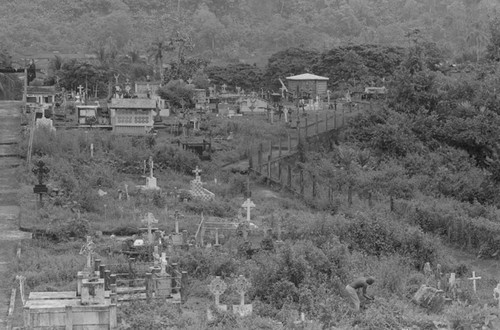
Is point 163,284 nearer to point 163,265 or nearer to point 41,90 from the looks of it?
point 163,265

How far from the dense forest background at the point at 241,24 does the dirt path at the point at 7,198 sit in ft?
134

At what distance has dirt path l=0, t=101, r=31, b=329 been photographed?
72.9 ft

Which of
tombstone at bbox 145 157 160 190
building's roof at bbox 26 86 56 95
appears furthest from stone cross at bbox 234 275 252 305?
building's roof at bbox 26 86 56 95

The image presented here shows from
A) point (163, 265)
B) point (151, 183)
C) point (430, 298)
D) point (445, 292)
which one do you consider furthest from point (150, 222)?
point (430, 298)

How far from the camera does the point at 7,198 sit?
3138 centimetres

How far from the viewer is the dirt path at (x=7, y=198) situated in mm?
22214

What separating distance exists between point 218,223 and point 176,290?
761 cm

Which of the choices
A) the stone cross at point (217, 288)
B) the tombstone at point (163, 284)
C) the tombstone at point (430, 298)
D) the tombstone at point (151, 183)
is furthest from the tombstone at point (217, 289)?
the tombstone at point (151, 183)

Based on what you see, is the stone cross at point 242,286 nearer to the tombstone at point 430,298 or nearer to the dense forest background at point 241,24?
the tombstone at point 430,298

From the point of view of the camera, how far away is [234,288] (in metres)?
20.9

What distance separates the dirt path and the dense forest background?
4073cm

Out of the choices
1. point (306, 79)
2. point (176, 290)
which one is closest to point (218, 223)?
point (176, 290)

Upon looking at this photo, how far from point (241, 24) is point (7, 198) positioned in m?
81.3

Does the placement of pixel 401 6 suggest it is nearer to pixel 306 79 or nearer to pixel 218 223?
pixel 306 79
